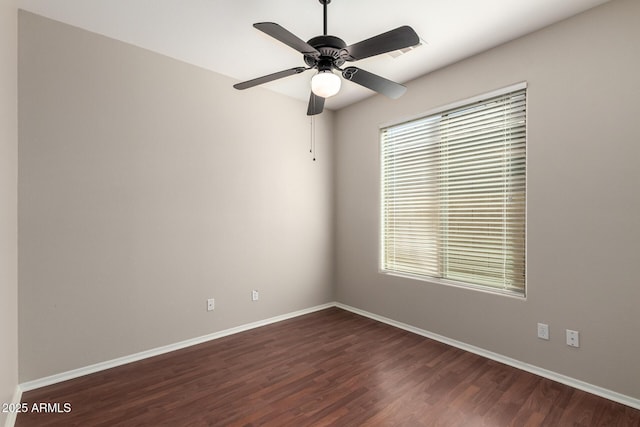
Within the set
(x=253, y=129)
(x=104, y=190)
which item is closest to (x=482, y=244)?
(x=253, y=129)

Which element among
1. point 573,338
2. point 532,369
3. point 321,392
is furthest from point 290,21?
point 532,369

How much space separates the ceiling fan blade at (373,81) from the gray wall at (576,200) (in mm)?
1205

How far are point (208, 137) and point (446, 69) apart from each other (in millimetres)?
2579

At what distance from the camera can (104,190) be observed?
2543 millimetres

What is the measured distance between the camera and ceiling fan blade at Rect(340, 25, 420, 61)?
5.14 ft

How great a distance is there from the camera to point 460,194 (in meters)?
3.01

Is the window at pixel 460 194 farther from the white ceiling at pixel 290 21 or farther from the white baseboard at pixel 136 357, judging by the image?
the white baseboard at pixel 136 357

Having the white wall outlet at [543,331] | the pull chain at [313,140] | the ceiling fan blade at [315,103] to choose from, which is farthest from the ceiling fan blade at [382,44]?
the white wall outlet at [543,331]

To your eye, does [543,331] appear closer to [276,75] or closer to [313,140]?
[276,75]

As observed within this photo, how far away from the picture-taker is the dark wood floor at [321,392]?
6.29 ft
